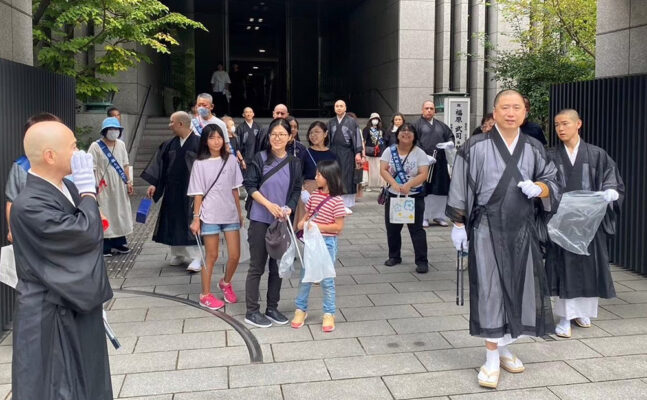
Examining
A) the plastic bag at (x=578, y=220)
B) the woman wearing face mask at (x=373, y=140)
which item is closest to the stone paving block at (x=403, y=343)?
the plastic bag at (x=578, y=220)

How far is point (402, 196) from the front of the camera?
741 centimetres

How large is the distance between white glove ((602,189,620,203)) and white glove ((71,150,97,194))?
4.03 metres

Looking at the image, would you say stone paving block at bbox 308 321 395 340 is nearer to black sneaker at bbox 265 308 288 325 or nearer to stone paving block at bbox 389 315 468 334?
stone paving block at bbox 389 315 468 334

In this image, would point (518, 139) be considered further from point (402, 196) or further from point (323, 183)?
point (402, 196)

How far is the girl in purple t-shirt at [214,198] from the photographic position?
5895 millimetres

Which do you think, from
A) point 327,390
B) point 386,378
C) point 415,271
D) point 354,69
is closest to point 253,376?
point 327,390

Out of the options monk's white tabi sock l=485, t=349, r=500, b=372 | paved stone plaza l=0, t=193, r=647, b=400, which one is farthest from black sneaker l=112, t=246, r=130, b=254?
monk's white tabi sock l=485, t=349, r=500, b=372

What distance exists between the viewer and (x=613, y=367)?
175 inches

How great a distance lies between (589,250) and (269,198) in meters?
2.73

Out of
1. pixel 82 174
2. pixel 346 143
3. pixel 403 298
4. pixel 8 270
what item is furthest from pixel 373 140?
pixel 82 174

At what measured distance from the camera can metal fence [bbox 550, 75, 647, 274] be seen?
703cm

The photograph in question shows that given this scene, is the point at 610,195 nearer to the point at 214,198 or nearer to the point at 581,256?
the point at 581,256

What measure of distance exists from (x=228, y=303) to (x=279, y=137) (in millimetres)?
1816

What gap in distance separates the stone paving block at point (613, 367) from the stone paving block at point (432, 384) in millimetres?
777
